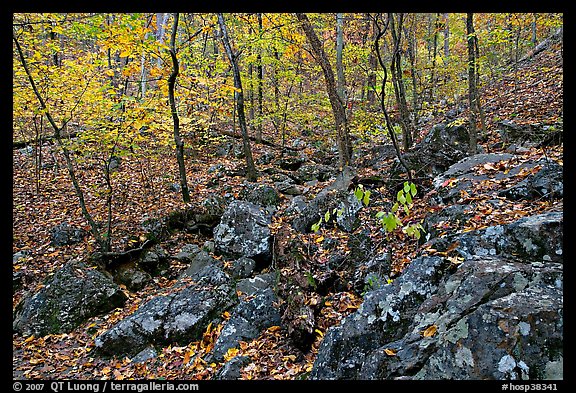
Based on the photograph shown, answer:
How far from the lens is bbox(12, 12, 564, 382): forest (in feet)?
8.45

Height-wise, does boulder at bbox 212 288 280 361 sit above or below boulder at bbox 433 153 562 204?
below

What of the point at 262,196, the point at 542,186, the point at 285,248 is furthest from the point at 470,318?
the point at 262,196

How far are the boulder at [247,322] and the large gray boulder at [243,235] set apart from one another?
1.75m

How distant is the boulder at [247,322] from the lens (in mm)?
4484

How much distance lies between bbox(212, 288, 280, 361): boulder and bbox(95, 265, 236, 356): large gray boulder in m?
0.46

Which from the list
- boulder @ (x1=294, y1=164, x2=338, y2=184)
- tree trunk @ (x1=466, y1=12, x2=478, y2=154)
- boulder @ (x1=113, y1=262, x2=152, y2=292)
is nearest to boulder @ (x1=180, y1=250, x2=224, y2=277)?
boulder @ (x1=113, y1=262, x2=152, y2=292)

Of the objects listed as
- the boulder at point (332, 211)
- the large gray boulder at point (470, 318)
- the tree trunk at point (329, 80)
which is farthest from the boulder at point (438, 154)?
the large gray boulder at point (470, 318)

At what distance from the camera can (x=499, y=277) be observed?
8.49 ft

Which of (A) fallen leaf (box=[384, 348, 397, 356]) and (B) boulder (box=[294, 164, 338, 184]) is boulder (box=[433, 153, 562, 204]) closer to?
(A) fallen leaf (box=[384, 348, 397, 356])
